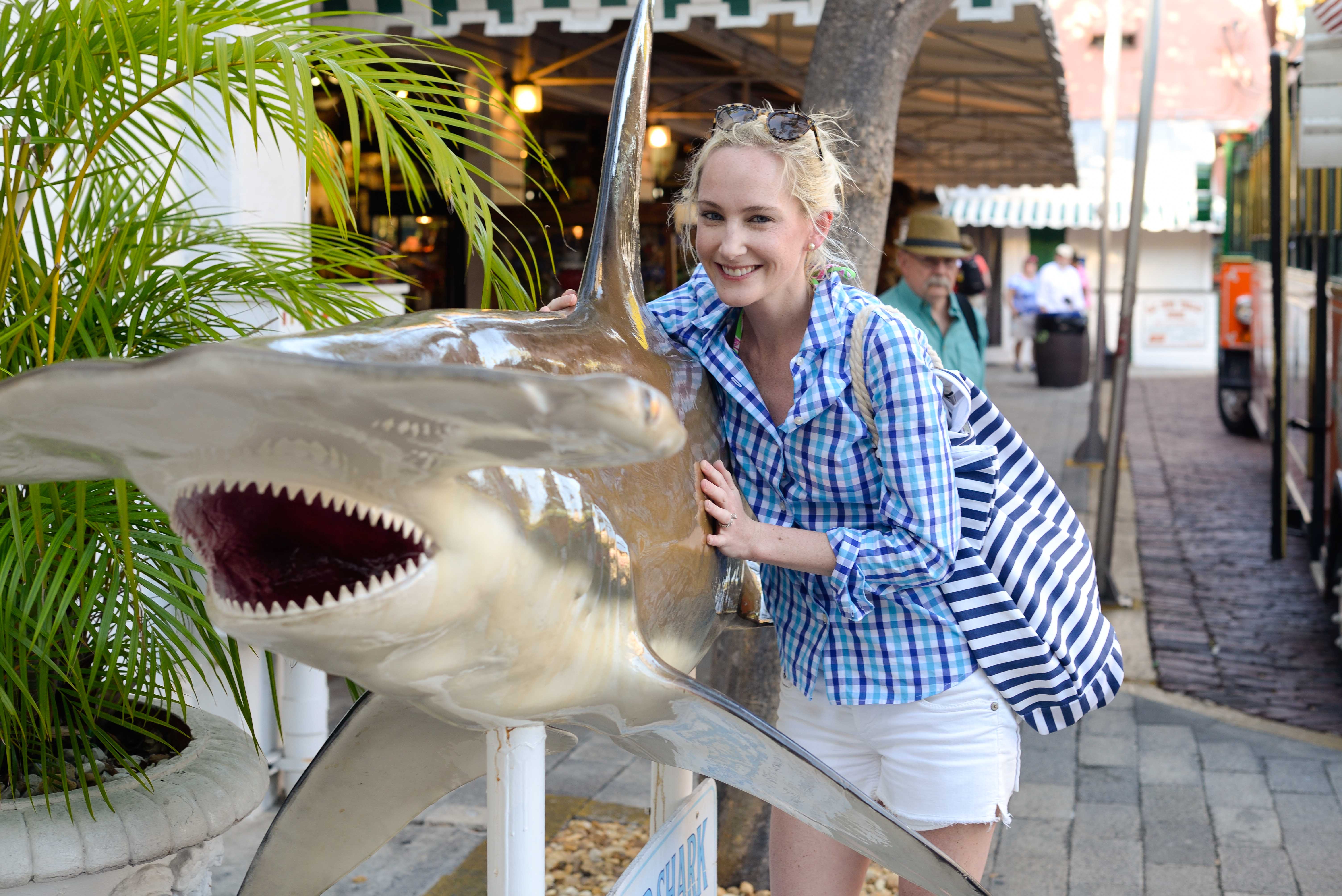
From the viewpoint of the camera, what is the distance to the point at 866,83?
3.05 metres

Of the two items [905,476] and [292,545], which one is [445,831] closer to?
[905,476]

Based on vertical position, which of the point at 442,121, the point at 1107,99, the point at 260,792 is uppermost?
the point at 1107,99

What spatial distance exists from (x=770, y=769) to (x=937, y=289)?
3.28 m

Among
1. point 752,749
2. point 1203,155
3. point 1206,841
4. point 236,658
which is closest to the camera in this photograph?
point 752,749

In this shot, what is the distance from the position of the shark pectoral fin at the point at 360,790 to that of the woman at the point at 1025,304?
48.1ft

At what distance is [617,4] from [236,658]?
326 centimetres

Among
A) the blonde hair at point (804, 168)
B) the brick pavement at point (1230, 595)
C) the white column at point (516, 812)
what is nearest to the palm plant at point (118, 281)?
the blonde hair at point (804, 168)

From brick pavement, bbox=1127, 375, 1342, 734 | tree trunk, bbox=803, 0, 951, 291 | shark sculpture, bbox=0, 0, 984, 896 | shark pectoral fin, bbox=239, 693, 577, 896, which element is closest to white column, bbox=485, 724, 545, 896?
shark sculpture, bbox=0, 0, 984, 896

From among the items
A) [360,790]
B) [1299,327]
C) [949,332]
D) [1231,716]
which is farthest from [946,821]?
[1299,327]

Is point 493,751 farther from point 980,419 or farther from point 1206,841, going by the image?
point 1206,841

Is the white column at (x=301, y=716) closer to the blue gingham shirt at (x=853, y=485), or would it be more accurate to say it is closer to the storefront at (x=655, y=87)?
the storefront at (x=655, y=87)

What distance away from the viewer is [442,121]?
1.86m

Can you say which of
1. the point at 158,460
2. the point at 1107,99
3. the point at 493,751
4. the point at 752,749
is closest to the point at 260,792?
the point at 493,751

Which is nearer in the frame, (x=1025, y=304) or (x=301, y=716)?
(x=301, y=716)
